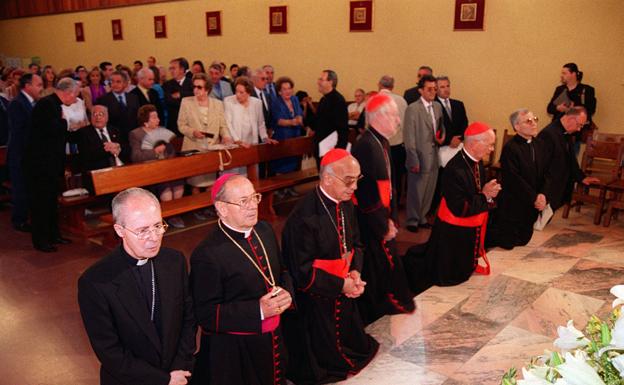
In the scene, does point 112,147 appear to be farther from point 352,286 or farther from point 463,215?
point 463,215

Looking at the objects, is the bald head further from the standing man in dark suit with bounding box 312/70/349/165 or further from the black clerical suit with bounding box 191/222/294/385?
the standing man in dark suit with bounding box 312/70/349/165

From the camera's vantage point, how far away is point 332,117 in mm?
7633

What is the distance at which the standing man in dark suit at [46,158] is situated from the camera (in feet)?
19.0

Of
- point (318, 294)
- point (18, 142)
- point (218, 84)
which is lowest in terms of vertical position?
point (318, 294)

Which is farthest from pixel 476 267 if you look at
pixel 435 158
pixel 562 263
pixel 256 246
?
pixel 256 246

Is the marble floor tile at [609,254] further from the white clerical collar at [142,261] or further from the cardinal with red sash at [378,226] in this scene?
the white clerical collar at [142,261]

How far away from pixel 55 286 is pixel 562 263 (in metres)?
5.12

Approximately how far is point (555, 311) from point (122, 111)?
619 centimetres

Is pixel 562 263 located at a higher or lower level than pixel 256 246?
lower

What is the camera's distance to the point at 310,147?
8.32 meters

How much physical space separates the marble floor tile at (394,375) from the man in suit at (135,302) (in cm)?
146

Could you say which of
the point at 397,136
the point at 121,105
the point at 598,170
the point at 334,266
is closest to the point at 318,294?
the point at 334,266

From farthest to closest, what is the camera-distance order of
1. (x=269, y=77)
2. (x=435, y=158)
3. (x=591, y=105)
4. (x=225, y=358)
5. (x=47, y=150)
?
1. (x=269, y=77)
2. (x=591, y=105)
3. (x=435, y=158)
4. (x=47, y=150)
5. (x=225, y=358)

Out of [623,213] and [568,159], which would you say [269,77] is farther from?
[623,213]
